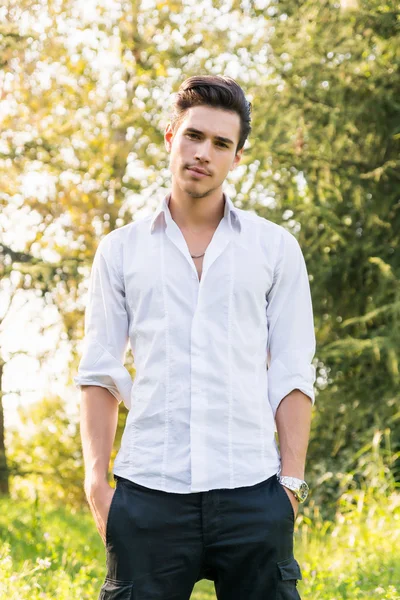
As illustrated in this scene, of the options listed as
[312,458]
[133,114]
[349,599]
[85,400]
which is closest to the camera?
[85,400]

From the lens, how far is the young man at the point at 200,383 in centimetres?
202

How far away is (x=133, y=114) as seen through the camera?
11031 mm

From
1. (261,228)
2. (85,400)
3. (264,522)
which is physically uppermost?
(261,228)

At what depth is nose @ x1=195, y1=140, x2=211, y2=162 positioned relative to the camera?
7.32 feet

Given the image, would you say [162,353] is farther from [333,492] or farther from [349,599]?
[333,492]

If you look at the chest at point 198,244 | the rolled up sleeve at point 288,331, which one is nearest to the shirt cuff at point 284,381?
the rolled up sleeve at point 288,331

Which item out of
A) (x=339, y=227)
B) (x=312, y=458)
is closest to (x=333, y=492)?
(x=312, y=458)

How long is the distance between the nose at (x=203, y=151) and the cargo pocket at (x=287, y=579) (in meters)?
1.07

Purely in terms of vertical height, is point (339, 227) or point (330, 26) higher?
point (330, 26)

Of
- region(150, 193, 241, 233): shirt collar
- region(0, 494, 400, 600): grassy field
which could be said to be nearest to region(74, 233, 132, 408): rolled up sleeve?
region(150, 193, 241, 233): shirt collar

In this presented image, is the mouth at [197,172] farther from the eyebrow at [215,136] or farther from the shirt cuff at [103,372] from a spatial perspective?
the shirt cuff at [103,372]

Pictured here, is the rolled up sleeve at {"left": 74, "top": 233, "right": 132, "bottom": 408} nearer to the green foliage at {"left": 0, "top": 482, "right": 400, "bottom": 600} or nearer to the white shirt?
the white shirt

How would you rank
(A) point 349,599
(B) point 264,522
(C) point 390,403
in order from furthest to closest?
(C) point 390,403
(A) point 349,599
(B) point 264,522

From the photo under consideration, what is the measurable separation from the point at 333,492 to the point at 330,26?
14.0 feet
